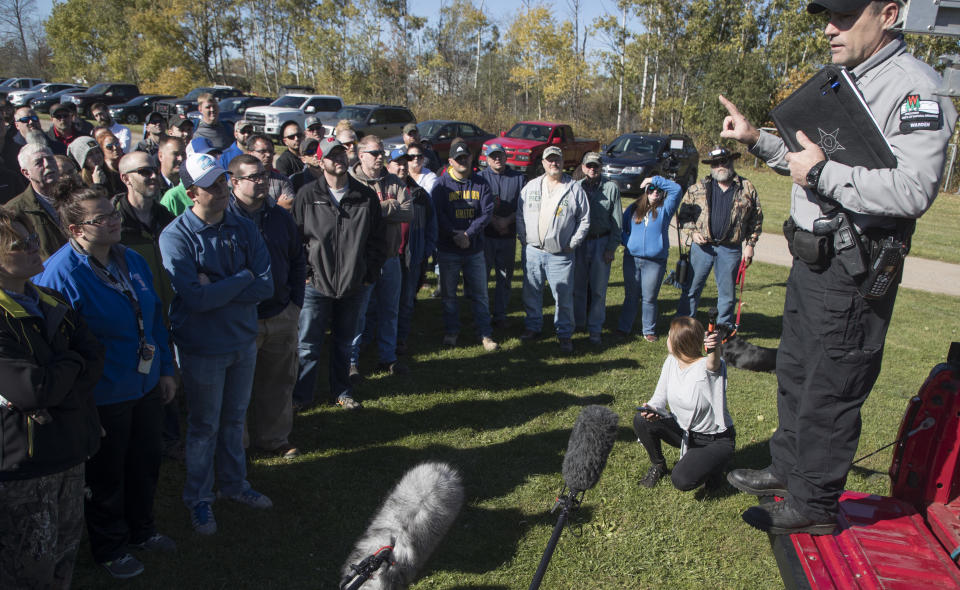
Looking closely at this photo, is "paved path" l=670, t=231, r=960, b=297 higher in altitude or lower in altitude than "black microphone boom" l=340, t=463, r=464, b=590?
lower

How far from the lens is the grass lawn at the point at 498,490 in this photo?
3.51 metres

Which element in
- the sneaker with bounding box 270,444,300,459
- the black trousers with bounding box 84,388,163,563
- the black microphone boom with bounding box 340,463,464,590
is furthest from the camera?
the sneaker with bounding box 270,444,300,459

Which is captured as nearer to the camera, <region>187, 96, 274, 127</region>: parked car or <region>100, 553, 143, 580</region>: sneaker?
<region>100, 553, 143, 580</region>: sneaker

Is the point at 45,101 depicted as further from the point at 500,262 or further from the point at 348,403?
the point at 348,403

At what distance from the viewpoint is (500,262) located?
772cm

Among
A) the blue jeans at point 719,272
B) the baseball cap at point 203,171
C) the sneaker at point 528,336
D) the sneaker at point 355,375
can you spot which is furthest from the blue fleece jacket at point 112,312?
the blue jeans at point 719,272

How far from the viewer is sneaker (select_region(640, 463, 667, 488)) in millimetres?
4461

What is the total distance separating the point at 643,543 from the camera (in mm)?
3852

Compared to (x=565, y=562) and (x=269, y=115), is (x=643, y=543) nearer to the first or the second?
(x=565, y=562)

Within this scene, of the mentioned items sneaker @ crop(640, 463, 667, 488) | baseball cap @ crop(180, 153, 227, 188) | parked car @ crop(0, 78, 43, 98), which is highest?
parked car @ crop(0, 78, 43, 98)

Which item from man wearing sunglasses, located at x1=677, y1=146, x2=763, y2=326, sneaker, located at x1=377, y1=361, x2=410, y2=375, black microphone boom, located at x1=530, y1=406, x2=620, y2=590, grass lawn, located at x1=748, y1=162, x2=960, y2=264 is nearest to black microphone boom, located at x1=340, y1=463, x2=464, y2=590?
black microphone boom, located at x1=530, y1=406, x2=620, y2=590

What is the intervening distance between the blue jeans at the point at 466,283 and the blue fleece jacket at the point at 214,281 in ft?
11.0

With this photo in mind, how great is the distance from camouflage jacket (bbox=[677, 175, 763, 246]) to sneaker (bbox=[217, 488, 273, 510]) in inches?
211

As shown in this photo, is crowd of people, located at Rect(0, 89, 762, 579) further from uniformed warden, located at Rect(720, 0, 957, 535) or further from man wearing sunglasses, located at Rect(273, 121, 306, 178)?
uniformed warden, located at Rect(720, 0, 957, 535)
